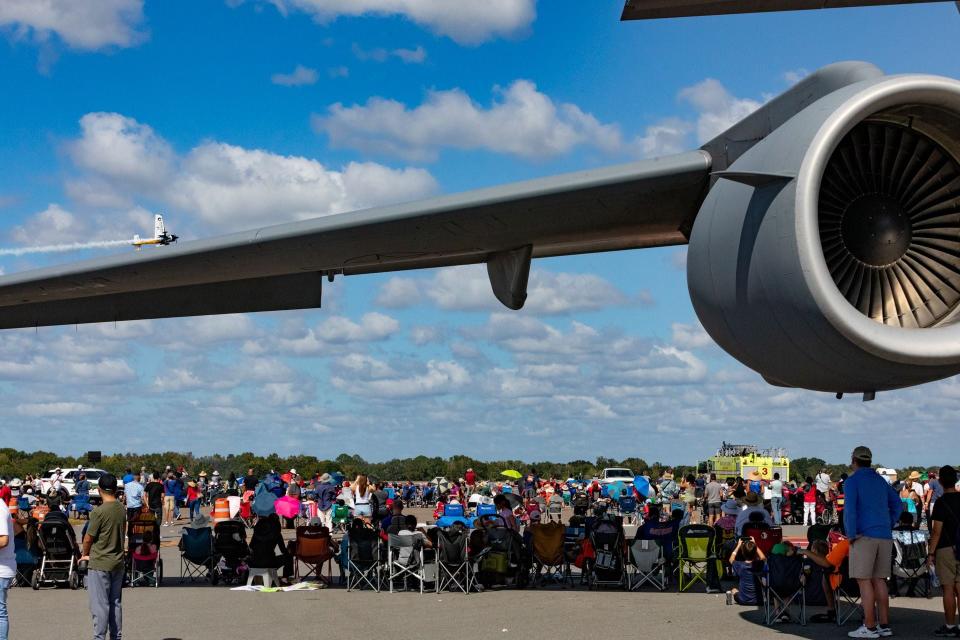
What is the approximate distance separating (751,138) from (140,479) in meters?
22.1

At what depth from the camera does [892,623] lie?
36.6 feet

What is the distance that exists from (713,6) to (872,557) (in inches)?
209

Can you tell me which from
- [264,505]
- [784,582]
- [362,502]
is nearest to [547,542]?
[784,582]

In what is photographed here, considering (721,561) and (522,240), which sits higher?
(522,240)

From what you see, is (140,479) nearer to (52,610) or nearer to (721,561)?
(52,610)

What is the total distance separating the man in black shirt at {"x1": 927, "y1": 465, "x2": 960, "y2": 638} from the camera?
33.4 feet

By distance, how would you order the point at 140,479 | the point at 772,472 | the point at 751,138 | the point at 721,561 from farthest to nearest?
the point at 772,472, the point at 140,479, the point at 721,561, the point at 751,138

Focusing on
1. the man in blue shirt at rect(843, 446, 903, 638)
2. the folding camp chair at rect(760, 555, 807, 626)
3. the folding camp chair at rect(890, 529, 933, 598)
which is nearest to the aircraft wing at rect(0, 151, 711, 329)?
the man in blue shirt at rect(843, 446, 903, 638)

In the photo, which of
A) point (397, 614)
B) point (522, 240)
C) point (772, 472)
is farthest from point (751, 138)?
point (772, 472)

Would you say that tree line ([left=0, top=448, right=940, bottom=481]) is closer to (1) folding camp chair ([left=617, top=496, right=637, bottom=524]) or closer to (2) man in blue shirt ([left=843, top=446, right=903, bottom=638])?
(1) folding camp chair ([left=617, top=496, right=637, bottom=524])

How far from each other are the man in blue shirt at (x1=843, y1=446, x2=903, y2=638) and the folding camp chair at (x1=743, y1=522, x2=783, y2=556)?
117 inches

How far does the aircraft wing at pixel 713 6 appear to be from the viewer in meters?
10.0

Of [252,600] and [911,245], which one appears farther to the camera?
[252,600]

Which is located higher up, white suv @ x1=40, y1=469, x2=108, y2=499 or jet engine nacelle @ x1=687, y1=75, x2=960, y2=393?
jet engine nacelle @ x1=687, y1=75, x2=960, y2=393
